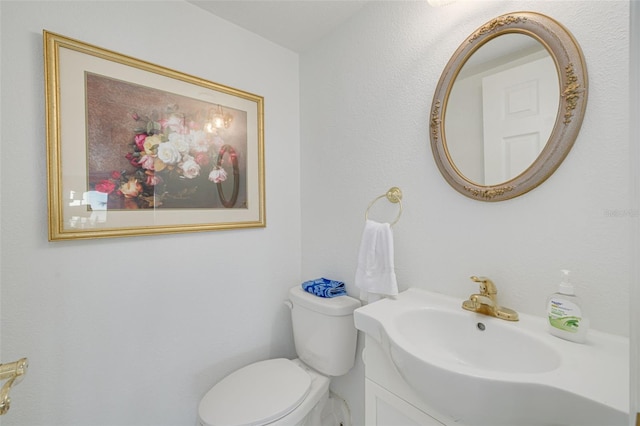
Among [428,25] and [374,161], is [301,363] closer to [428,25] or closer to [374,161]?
[374,161]

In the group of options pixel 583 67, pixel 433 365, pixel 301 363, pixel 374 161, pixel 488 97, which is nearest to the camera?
pixel 433 365

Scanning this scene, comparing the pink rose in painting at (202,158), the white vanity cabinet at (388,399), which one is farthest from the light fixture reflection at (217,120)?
the white vanity cabinet at (388,399)

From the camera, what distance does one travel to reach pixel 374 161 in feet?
4.12

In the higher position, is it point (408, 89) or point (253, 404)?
point (408, 89)

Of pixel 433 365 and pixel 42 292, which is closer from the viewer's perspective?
pixel 433 365

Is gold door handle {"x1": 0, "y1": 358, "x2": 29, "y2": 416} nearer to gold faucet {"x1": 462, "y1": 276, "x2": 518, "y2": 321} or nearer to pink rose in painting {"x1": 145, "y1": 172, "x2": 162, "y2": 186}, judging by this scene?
pink rose in painting {"x1": 145, "y1": 172, "x2": 162, "y2": 186}

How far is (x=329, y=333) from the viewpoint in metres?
1.25

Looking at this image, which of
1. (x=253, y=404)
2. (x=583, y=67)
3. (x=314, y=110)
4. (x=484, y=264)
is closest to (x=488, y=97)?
(x=583, y=67)

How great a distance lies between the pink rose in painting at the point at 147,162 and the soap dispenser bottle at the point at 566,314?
1.48 meters

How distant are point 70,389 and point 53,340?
0.66 ft

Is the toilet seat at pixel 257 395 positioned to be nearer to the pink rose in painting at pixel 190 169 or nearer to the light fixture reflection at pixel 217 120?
the pink rose in painting at pixel 190 169

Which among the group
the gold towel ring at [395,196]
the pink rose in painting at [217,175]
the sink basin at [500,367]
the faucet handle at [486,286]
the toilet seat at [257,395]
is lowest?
the toilet seat at [257,395]

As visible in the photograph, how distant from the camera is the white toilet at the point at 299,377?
1012mm

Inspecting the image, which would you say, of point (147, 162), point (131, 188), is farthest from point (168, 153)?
point (131, 188)
